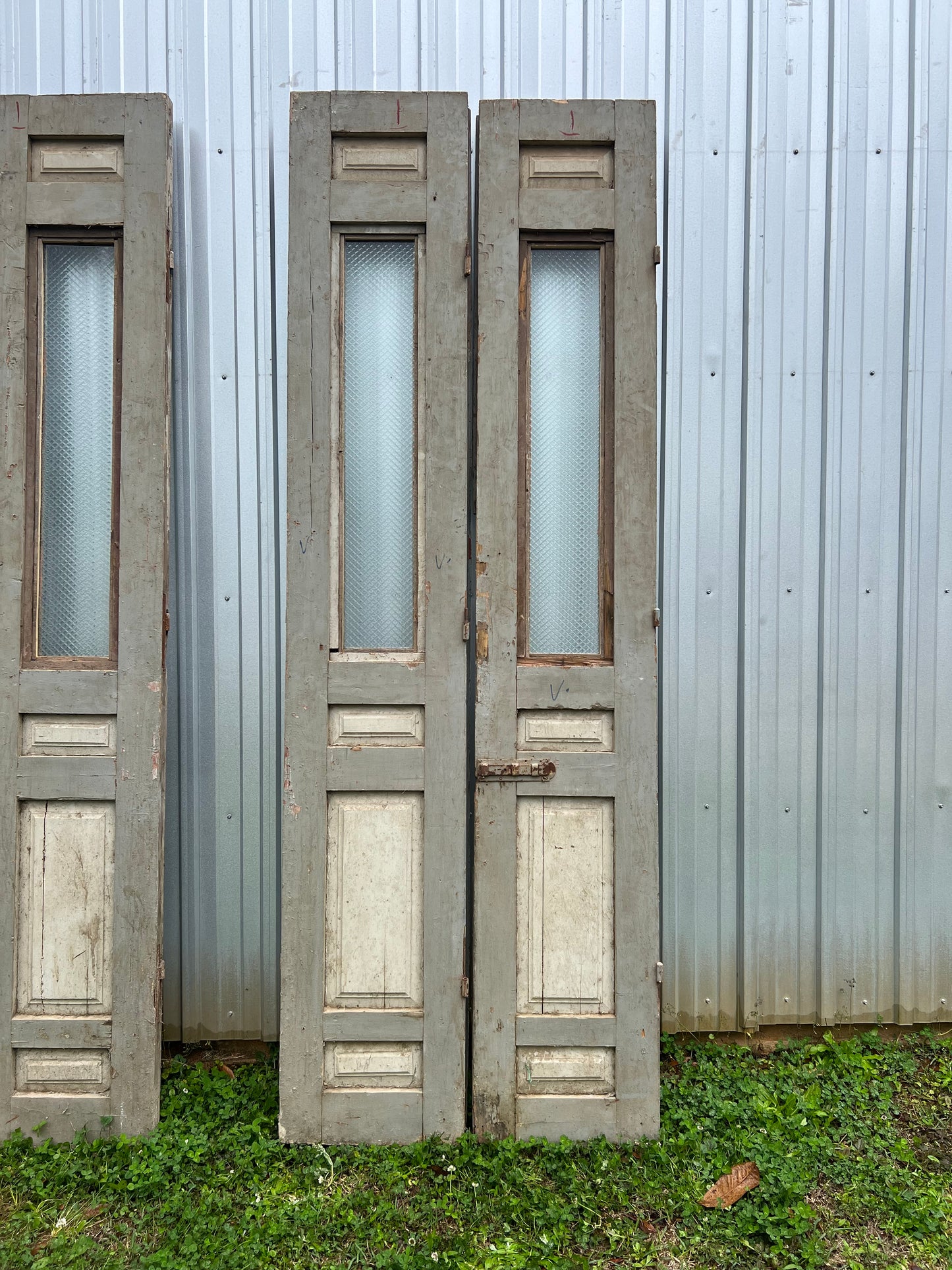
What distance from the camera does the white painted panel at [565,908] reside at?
2.53 metres

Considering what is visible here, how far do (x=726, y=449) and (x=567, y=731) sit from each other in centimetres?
133

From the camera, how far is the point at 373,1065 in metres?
2.49

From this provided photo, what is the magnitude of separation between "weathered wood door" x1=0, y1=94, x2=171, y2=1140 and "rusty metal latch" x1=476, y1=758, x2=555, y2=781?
1112 mm

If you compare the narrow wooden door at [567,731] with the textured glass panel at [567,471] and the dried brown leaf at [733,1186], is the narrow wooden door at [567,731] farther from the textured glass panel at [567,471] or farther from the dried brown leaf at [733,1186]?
the dried brown leaf at [733,1186]

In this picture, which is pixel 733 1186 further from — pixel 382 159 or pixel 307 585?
pixel 382 159

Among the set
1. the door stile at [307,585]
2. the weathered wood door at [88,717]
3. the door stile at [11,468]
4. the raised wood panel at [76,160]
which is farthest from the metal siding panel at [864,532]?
the door stile at [11,468]

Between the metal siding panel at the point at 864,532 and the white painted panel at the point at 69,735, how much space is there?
8.90 feet

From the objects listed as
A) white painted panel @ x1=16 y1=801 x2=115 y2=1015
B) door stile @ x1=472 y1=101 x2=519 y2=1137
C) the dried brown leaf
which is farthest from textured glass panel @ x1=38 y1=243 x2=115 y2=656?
the dried brown leaf

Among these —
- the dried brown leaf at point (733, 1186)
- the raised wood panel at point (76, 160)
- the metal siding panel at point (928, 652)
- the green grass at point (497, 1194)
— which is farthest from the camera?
the metal siding panel at point (928, 652)

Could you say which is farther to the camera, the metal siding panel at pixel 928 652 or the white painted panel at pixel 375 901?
the metal siding panel at pixel 928 652

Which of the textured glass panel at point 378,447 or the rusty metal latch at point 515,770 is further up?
the textured glass panel at point 378,447

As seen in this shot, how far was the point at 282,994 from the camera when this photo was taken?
2.48 metres

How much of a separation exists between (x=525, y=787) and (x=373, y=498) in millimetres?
1131

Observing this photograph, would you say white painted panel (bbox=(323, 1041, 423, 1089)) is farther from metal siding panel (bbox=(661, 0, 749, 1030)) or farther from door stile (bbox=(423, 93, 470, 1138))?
metal siding panel (bbox=(661, 0, 749, 1030))
